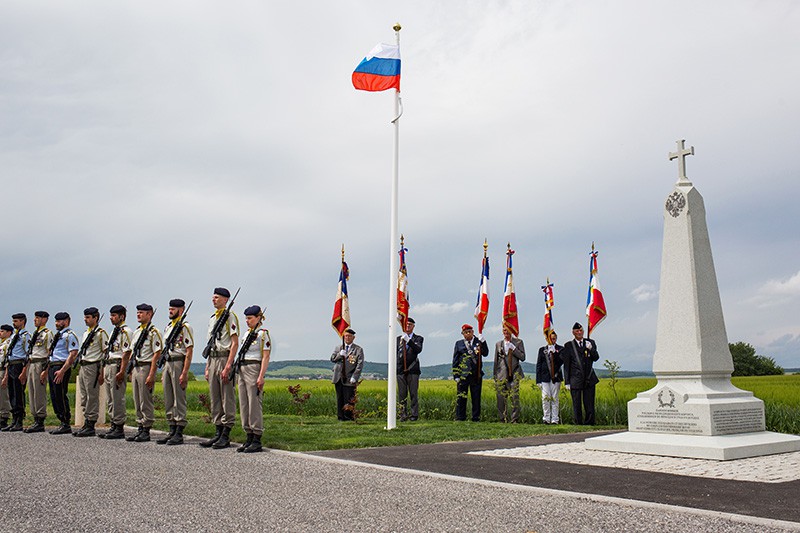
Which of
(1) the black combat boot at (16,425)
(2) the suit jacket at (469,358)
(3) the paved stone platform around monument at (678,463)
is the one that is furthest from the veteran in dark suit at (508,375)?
(1) the black combat boot at (16,425)

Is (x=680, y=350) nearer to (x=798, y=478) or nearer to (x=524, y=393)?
(x=798, y=478)

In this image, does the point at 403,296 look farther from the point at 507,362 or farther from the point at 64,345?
the point at 64,345

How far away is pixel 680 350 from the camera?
10281 mm

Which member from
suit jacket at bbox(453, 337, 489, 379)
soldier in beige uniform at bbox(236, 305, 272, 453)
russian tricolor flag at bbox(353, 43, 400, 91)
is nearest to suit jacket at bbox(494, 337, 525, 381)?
suit jacket at bbox(453, 337, 489, 379)

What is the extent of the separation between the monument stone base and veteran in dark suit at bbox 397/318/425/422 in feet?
21.4

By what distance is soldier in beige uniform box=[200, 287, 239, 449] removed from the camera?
1020 cm

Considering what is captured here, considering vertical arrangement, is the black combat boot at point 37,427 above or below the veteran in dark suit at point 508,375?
below

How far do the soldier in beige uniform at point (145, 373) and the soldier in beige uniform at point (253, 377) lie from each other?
6.68 feet

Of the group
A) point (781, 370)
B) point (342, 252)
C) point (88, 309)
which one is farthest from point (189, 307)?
point (781, 370)

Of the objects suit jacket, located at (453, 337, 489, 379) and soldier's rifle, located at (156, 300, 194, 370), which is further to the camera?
suit jacket, located at (453, 337, 489, 379)

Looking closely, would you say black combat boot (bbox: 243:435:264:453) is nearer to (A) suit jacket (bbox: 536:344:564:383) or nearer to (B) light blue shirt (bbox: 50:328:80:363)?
(B) light blue shirt (bbox: 50:328:80:363)

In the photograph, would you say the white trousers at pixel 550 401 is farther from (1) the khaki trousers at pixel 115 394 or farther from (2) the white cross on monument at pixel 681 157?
(1) the khaki trousers at pixel 115 394

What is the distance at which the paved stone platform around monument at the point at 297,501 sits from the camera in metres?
5.18

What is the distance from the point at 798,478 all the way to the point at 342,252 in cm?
1073
